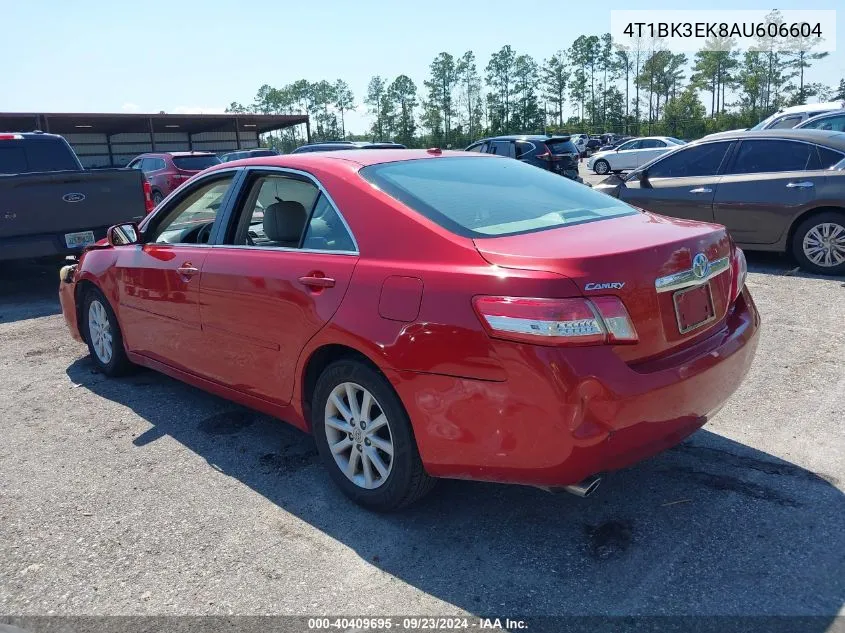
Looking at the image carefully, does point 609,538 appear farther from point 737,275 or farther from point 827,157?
point 827,157

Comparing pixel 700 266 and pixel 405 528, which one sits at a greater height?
pixel 700 266

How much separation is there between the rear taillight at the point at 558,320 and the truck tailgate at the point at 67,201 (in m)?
7.16

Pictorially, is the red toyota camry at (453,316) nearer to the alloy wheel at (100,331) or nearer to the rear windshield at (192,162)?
the alloy wheel at (100,331)

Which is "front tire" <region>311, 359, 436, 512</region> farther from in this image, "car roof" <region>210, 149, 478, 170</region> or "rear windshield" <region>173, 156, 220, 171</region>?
"rear windshield" <region>173, 156, 220, 171</region>

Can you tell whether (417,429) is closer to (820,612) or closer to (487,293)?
(487,293)

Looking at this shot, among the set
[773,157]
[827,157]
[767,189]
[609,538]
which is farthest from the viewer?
[773,157]

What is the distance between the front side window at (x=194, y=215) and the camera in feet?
14.1

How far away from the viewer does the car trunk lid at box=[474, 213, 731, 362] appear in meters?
2.67

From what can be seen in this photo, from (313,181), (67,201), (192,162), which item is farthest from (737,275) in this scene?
(192,162)

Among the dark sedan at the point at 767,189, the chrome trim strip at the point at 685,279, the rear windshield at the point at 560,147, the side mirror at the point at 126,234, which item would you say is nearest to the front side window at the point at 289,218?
the side mirror at the point at 126,234

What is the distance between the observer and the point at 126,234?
4816mm

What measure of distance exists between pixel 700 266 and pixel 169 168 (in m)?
17.8

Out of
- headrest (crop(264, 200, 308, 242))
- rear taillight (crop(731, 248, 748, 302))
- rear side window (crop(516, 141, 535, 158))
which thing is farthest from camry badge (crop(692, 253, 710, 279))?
rear side window (crop(516, 141, 535, 158))

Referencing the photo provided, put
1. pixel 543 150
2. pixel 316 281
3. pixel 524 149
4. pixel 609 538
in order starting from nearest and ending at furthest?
pixel 609 538, pixel 316 281, pixel 543 150, pixel 524 149
